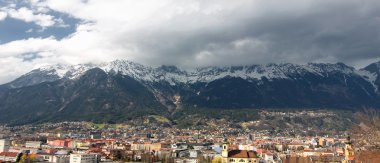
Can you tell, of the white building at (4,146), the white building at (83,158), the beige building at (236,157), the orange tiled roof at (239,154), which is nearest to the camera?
the beige building at (236,157)

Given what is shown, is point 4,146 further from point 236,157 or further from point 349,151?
point 349,151

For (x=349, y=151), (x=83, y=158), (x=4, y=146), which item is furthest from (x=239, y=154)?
(x=4, y=146)

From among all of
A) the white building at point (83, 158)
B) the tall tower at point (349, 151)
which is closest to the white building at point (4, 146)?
the white building at point (83, 158)

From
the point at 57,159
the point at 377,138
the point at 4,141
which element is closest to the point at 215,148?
the point at 57,159

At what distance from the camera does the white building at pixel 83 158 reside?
400 ft

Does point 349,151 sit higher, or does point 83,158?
point 349,151

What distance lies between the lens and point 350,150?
86.4 meters

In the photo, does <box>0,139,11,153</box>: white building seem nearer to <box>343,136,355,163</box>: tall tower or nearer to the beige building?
the beige building

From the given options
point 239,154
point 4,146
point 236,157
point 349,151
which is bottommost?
point 236,157

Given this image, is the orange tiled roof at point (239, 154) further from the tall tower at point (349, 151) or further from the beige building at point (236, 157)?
the tall tower at point (349, 151)

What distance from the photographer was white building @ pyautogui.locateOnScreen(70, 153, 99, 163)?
400 ft

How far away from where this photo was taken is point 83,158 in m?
122

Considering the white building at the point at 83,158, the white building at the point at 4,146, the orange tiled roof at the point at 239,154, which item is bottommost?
the white building at the point at 83,158

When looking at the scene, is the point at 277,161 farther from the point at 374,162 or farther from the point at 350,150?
the point at 374,162
